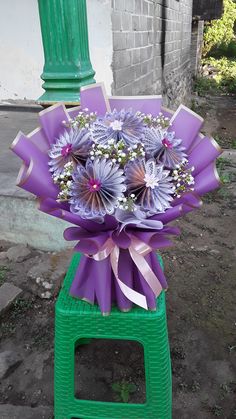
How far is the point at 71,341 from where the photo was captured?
1.44 meters

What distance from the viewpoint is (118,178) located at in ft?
3.97

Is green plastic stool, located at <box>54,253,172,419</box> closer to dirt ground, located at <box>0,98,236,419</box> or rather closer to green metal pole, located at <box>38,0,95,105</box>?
dirt ground, located at <box>0,98,236,419</box>

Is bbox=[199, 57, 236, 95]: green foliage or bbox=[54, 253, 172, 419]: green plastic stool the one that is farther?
bbox=[199, 57, 236, 95]: green foliage

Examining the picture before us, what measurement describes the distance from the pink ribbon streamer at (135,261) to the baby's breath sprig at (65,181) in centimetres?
21

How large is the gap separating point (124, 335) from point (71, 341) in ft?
0.66

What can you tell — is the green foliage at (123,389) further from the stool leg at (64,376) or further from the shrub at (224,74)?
the shrub at (224,74)

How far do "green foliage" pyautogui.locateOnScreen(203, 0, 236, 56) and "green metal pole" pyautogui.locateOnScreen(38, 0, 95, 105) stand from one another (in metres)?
14.3

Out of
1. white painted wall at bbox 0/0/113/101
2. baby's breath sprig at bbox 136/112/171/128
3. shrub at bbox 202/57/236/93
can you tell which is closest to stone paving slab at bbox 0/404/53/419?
baby's breath sprig at bbox 136/112/171/128

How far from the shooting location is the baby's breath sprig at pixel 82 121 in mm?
1294

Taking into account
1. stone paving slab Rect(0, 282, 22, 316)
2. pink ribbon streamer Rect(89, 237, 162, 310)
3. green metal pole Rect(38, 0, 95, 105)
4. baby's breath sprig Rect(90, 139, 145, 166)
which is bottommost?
stone paving slab Rect(0, 282, 22, 316)

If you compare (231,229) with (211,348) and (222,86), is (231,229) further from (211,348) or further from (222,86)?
(222,86)

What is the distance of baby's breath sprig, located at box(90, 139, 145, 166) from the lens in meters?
1.21

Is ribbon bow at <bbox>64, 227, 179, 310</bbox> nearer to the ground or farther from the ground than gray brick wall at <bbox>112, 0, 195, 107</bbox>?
nearer to the ground

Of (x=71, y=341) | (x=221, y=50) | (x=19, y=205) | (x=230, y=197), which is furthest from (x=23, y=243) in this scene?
(x=221, y=50)
